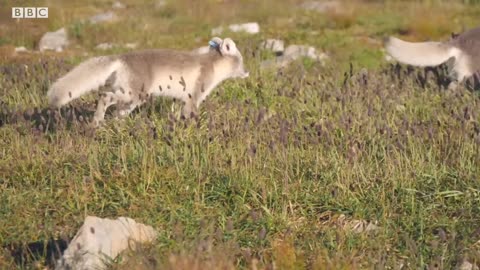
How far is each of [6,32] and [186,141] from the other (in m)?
13.3

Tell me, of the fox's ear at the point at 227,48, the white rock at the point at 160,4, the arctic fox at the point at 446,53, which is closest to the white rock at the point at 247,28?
the white rock at the point at 160,4

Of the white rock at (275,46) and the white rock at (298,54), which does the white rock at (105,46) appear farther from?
the white rock at (298,54)

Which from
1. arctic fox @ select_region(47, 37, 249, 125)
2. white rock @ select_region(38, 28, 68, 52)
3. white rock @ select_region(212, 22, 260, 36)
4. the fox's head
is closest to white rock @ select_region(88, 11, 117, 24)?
white rock @ select_region(38, 28, 68, 52)

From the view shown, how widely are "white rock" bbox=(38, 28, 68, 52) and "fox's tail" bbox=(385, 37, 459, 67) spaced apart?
9.83 meters

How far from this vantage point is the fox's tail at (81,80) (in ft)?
23.6

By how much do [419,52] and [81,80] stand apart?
4.48 m

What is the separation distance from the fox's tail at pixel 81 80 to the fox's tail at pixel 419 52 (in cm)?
363

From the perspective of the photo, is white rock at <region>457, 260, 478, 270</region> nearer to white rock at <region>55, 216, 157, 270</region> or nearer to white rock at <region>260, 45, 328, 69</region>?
white rock at <region>55, 216, 157, 270</region>

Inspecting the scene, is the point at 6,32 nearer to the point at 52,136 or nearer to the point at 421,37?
the point at 421,37

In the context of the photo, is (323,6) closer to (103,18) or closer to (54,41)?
(103,18)

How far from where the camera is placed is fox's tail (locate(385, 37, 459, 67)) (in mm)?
9680

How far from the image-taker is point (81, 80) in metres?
7.59

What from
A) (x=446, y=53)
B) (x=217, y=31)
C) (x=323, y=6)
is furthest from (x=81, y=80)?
(x=323, y=6)

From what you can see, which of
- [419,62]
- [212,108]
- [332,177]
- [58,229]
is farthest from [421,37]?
[58,229]
